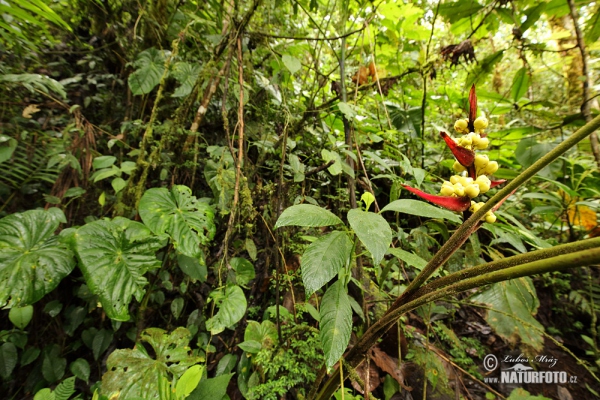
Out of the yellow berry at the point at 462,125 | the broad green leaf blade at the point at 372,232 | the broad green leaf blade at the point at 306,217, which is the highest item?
the yellow berry at the point at 462,125

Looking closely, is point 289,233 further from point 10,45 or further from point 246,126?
point 10,45

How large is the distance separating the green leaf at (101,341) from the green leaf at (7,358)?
0.86 ft

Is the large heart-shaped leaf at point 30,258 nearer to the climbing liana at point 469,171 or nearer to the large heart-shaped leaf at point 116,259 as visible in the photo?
the large heart-shaped leaf at point 116,259

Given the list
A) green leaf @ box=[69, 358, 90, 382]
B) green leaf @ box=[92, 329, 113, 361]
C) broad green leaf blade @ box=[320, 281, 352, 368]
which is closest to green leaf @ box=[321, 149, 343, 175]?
broad green leaf blade @ box=[320, 281, 352, 368]

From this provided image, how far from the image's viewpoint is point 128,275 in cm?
78

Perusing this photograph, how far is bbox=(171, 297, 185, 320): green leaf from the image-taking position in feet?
3.32

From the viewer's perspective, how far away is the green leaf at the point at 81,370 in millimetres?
975

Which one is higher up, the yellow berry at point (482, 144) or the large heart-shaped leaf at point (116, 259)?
the yellow berry at point (482, 144)

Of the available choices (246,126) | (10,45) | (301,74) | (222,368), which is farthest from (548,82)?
(10,45)

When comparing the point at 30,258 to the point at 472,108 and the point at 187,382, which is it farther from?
the point at 472,108

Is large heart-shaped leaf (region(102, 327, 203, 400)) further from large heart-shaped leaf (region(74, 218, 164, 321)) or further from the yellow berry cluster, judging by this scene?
the yellow berry cluster

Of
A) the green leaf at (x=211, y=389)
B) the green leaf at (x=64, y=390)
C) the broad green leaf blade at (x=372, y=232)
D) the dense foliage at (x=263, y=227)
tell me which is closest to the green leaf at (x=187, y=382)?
the dense foliage at (x=263, y=227)

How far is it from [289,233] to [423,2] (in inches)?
69.7

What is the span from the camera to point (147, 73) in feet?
3.81
